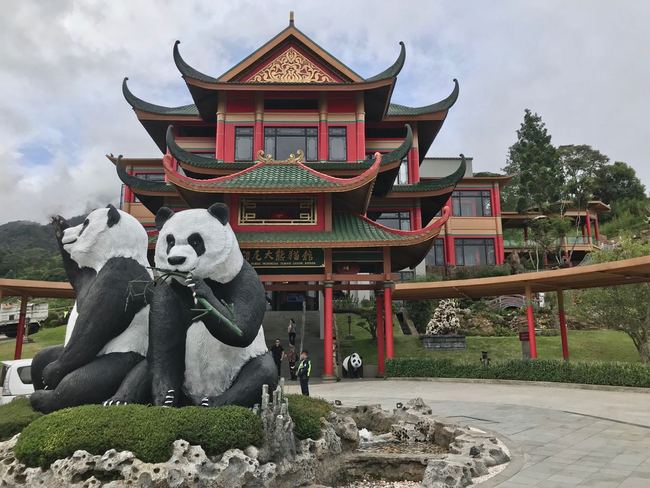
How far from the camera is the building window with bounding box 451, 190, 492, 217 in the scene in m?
30.7

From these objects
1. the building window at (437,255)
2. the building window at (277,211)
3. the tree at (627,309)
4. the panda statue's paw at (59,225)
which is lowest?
the tree at (627,309)

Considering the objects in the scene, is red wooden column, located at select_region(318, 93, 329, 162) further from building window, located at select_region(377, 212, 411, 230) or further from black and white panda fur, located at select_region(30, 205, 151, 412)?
black and white panda fur, located at select_region(30, 205, 151, 412)

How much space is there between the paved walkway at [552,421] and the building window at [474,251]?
55.2ft

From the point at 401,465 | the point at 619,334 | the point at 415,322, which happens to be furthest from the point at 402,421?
the point at 619,334

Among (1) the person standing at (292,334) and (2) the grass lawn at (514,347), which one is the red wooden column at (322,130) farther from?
(2) the grass lawn at (514,347)

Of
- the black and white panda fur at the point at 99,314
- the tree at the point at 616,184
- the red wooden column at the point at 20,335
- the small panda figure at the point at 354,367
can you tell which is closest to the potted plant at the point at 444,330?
the small panda figure at the point at 354,367

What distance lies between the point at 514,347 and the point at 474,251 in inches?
474

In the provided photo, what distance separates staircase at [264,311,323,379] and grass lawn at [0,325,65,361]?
364 inches

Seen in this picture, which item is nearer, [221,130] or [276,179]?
[276,179]

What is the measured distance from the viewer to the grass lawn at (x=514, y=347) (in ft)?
59.0

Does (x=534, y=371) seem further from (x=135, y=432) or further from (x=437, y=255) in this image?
(x=437, y=255)

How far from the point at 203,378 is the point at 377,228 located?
11072mm

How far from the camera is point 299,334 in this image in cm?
2012

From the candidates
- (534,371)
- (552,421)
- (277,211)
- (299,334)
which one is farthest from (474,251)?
(552,421)
